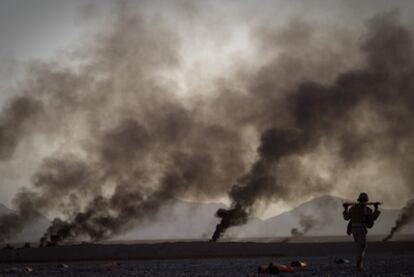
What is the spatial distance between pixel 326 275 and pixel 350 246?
30.0m

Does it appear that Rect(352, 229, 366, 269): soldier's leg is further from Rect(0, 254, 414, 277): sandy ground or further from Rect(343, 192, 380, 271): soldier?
Rect(0, 254, 414, 277): sandy ground


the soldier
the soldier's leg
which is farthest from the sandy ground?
the soldier

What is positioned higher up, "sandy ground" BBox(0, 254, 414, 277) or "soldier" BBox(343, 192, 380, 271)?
"soldier" BBox(343, 192, 380, 271)

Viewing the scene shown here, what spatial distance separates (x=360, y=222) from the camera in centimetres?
2258

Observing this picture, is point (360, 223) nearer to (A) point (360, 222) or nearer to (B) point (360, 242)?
(A) point (360, 222)

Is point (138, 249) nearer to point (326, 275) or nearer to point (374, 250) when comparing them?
point (374, 250)

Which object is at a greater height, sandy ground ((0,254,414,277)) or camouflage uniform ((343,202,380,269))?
camouflage uniform ((343,202,380,269))

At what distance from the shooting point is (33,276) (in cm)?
A: 2491

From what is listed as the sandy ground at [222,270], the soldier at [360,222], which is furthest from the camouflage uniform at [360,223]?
the sandy ground at [222,270]

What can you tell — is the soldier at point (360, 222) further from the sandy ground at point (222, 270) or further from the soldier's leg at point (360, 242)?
the sandy ground at point (222, 270)

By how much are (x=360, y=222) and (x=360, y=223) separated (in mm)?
45

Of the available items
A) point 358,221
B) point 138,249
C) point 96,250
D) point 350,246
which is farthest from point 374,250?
point 358,221

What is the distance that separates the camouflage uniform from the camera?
73.5 feet

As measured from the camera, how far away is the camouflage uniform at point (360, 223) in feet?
73.5
